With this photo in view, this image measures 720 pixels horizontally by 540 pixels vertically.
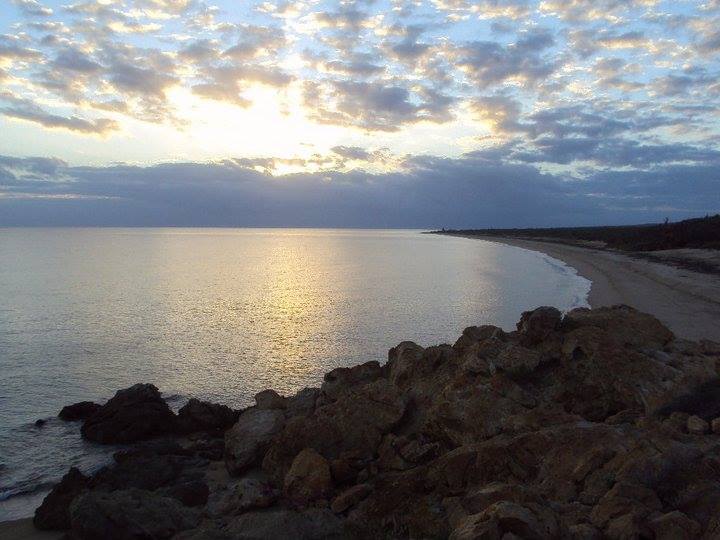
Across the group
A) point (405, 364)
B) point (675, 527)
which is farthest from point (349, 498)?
point (675, 527)

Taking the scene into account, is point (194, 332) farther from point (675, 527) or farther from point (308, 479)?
point (675, 527)

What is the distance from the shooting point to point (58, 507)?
381 inches

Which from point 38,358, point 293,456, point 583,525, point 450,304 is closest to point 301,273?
point 450,304

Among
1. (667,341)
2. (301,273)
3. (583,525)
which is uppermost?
(667,341)

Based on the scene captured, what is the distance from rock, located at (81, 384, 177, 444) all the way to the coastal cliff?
7 cm

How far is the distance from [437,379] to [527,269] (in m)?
53.5

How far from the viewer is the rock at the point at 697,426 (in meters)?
7.79

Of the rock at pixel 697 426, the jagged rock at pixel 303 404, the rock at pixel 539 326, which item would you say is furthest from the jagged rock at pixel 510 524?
the jagged rock at pixel 303 404

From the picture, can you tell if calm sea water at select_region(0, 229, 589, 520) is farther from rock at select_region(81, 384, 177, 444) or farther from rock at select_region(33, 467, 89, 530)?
rock at select_region(33, 467, 89, 530)

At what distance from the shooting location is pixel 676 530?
5.36 meters

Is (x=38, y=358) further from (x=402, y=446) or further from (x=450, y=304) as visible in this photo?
(x=450, y=304)

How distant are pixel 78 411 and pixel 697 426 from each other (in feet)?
47.4

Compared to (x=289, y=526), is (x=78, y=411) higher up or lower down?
lower down

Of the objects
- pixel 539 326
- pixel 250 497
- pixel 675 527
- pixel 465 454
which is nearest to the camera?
pixel 675 527
